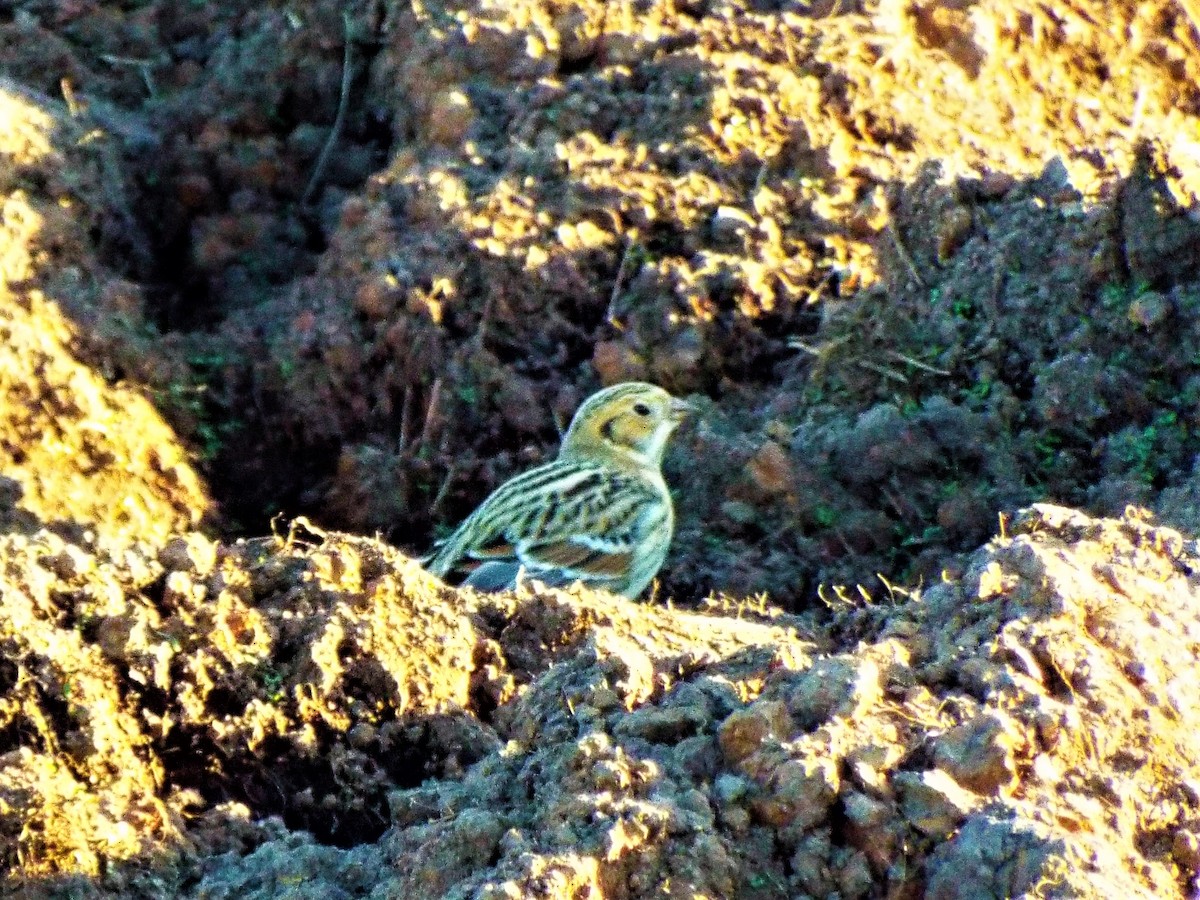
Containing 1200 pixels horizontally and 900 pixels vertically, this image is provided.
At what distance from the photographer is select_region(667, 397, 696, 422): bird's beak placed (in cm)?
907

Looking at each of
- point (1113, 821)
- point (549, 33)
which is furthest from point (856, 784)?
point (549, 33)

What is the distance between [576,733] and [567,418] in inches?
176

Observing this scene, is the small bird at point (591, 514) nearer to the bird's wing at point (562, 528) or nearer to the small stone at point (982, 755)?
the bird's wing at point (562, 528)

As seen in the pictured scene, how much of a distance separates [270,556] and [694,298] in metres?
3.46

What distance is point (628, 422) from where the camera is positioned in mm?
9055

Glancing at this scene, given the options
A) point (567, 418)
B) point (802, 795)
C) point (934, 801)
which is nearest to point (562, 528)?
point (567, 418)

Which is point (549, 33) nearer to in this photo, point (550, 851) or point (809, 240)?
point (809, 240)

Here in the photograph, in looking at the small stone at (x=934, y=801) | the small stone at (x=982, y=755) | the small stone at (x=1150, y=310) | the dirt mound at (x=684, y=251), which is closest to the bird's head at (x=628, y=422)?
the dirt mound at (x=684, y=251)

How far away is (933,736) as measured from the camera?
15.9ft

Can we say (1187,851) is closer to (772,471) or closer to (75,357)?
(772,471)

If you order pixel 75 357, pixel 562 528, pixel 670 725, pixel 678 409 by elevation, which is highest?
pixel 670 725

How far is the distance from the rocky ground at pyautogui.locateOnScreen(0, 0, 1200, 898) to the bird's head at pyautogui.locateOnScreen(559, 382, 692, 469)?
0.79 feet

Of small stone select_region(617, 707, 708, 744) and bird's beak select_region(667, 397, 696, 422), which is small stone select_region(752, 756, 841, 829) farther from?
bird's beak select_region(667, 397, 696, 422)

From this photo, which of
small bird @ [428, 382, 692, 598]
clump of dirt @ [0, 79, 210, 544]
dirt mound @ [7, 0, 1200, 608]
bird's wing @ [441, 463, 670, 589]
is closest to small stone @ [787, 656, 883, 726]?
dirt mound @ [7, 0, 1200, 608]
